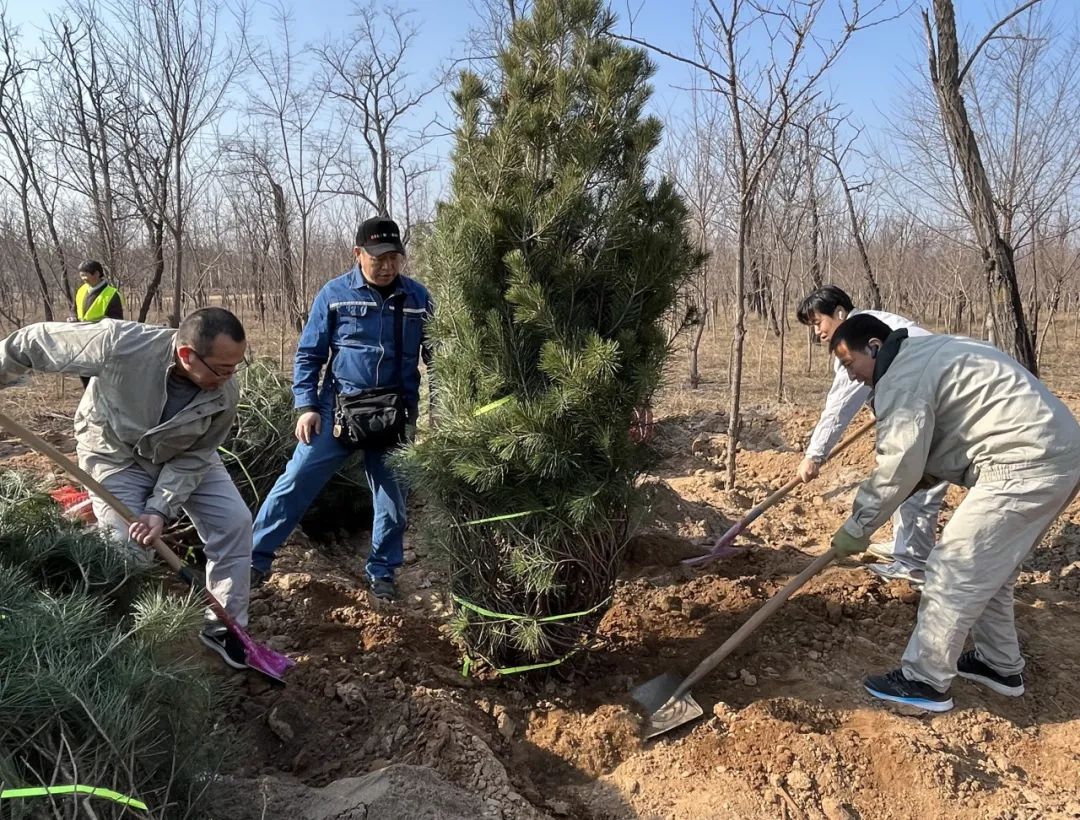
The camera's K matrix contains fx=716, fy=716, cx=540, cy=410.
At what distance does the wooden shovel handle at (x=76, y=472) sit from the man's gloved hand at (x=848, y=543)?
2.49 metres

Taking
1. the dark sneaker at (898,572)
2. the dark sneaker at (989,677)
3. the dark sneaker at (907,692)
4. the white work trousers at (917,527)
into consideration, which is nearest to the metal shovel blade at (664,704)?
the dark sneaker at (907,692)

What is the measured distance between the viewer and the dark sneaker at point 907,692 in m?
2.77

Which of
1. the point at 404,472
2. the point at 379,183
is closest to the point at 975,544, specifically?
the point at 404,472

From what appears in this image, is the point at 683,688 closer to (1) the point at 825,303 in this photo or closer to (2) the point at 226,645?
(2) the point at 226,645

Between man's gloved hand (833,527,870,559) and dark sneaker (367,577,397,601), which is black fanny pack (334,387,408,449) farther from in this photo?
man's gloved hand (833,527,870,559)

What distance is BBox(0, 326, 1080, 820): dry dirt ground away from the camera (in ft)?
7.69

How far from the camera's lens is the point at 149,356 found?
2643 mm

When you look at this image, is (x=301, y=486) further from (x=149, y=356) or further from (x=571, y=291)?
(x=571, y=291)

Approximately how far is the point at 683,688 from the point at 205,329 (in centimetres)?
222

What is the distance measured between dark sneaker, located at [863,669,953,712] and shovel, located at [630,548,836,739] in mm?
513

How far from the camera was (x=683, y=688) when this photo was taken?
2.77 metres

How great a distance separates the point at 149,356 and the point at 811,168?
378 inches

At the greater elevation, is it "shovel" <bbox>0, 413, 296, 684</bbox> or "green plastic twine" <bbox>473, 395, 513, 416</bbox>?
"green plastic twine" <bbox>473, 395, 513, 416</bbox>

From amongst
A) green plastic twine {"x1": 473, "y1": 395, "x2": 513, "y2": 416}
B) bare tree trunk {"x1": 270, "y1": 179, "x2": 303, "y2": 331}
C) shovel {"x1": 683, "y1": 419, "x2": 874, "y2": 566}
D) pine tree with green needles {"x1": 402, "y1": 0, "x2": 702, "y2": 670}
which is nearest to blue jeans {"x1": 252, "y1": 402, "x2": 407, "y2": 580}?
pine tree with green needles {"x1": 402, "y1": 0, "x2": 702, "y2": 670}
